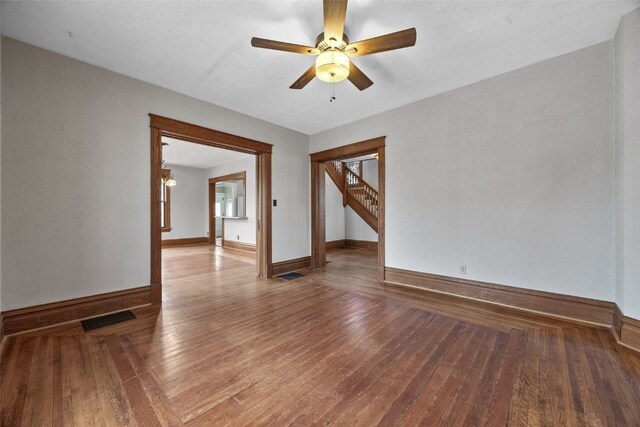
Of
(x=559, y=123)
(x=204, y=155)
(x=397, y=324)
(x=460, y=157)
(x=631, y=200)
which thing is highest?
(x=204, y=155)

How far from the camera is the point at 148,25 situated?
7.35 feet

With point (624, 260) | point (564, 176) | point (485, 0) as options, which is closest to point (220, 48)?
point (485, 0)

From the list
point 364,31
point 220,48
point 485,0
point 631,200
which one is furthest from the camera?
point 220,48

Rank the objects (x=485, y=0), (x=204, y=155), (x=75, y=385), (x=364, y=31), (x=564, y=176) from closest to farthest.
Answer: (x=75, y=385)
(x=485, y=0)
(x=364, y=31)
(x=564, y=176)
(x=204, y=155)

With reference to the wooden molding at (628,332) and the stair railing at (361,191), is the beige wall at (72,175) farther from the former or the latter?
the stair railing at (361,191)

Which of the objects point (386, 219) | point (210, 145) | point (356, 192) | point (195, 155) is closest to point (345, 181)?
point (356, 192)

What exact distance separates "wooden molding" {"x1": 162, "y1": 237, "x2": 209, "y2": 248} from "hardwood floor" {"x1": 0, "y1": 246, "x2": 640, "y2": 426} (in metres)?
6.17

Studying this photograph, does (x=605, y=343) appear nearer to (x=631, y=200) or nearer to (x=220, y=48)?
(x=631, y=200)

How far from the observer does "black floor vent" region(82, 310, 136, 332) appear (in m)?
2.54

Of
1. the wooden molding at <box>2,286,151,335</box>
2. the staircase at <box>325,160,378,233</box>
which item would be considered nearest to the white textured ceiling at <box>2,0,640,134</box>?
the wooden molding at <box>2,286,151,335</box>

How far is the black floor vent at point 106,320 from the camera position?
254 cm

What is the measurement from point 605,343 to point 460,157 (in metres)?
2.32

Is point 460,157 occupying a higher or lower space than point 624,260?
higher

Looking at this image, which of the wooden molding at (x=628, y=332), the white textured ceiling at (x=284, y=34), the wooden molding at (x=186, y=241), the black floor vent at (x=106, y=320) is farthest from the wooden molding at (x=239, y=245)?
the wooden molding at (x=628, y=332)
